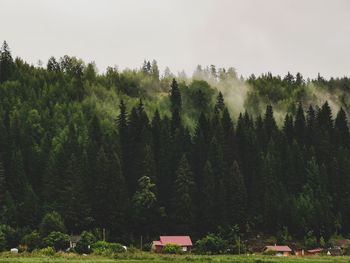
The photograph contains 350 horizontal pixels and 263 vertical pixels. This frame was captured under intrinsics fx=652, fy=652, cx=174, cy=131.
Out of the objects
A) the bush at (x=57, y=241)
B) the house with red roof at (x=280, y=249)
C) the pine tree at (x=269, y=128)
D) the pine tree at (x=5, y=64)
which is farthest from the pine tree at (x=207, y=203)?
the pine tree at (x=5, y=64)

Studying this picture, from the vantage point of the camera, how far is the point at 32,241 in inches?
3853

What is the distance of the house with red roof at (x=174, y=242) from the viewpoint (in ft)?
338

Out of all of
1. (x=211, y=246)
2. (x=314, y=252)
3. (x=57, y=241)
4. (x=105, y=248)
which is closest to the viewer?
(x=105, y=248)

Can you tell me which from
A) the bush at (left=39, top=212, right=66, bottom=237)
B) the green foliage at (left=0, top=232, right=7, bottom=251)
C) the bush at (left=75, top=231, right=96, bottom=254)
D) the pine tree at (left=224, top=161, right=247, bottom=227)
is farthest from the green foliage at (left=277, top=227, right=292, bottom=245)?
the green foliage at (left=0, top=232, right=7, bottom=251)

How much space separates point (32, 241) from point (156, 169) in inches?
1286

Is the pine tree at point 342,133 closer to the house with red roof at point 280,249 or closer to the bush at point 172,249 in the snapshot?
the house with red roof at point 280,249

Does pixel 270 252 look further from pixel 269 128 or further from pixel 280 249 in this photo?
pixel 269 128

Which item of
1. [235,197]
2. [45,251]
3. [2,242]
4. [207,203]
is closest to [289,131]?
[235,197]

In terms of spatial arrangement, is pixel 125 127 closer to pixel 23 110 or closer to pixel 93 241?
pixel 23 110

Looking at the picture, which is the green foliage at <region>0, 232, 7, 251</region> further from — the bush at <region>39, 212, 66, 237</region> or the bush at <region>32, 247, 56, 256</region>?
the bush at <region>32, 247, 56, 256</region>

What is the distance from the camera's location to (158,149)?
5108 inches

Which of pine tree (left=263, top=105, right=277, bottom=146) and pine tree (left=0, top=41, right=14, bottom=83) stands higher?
pine tree (left=0, top=41, right=14, bottom=83)

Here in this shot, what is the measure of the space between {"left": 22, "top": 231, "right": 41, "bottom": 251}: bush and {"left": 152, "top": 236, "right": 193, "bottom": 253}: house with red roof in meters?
18.0

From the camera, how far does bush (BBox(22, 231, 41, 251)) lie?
97125 mm
